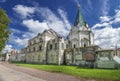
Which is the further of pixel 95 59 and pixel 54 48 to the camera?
pixel 54 48

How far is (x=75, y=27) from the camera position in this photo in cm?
5194

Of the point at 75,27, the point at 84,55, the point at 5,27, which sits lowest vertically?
the point at 84,55

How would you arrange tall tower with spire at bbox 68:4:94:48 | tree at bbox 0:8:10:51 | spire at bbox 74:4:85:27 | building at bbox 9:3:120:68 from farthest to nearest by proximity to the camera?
spire at bbox 74:4:85:27, tall tower with spire at bbox 68:4:94:48, building at bbox 9:3:120:68, tree at bbox 0:8:10:51

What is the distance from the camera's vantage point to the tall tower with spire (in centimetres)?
4960

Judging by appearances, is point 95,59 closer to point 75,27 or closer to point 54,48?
point 54,48

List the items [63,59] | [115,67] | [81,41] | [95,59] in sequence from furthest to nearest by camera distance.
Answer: [81,41] → [63,59] → [95,59] → [115,67]

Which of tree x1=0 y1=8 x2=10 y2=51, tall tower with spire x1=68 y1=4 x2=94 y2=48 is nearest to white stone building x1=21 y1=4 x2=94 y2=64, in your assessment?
tall tower with spire x1=68 y1=4 x2=94 y2=48

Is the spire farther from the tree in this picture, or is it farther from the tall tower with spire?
the tree

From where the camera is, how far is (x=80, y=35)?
4947 centimetres

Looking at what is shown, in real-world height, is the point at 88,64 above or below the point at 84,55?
below

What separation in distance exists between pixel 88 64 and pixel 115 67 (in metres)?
6.84

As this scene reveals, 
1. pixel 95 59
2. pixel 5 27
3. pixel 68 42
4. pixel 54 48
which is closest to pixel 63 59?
pixel 54 48

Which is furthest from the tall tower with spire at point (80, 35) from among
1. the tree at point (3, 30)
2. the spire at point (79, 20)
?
the tree at point (3, 30)

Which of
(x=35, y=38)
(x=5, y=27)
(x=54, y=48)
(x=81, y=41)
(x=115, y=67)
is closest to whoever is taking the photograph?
(x=5, y=27)
